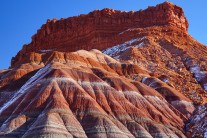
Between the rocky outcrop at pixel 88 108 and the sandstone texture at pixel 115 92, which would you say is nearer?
the rocky outcrop at pixel 88 108

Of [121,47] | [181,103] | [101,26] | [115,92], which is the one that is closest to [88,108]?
[115,92]

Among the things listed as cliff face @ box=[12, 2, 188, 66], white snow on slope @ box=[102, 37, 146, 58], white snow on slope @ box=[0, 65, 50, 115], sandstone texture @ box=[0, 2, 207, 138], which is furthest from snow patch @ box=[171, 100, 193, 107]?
cliff face @ box=[12, 2, 188, 66]

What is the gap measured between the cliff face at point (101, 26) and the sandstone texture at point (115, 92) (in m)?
10.3

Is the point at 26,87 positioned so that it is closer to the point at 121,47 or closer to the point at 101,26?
the point at 121,47

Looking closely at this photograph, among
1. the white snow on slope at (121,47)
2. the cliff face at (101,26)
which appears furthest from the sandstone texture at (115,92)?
the cliff face at (101,26)

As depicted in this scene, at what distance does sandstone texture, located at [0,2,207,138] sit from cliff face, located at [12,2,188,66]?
1027 centimetres

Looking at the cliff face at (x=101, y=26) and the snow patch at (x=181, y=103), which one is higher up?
the cliff face at (x=101, y=26)

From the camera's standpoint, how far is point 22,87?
87.7 m

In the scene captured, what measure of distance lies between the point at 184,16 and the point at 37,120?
111927mm

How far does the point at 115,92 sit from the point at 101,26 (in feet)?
274

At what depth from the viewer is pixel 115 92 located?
84125 mm

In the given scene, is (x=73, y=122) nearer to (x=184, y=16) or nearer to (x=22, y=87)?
(x=22, y=87)

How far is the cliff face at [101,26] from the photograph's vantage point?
160 meters

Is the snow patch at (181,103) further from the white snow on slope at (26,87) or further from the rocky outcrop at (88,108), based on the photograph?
the white snow on slope at (26,87)
